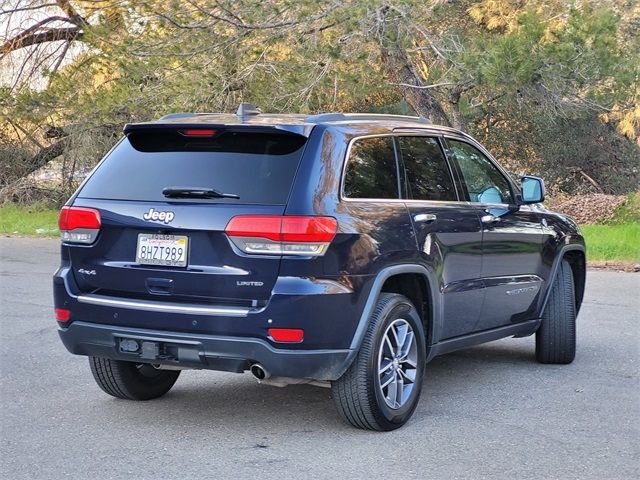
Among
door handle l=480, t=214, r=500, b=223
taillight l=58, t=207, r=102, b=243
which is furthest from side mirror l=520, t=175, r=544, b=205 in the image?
taillight l=58, t=207, r=102, b=243

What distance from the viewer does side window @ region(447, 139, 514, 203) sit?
7.18 meters

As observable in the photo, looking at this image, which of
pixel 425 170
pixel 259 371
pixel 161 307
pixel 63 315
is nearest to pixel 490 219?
pixel 425 170

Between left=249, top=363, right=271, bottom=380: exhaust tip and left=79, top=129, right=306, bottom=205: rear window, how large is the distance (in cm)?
88

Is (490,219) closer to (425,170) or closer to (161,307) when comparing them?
(425,170)

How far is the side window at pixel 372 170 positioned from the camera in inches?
234

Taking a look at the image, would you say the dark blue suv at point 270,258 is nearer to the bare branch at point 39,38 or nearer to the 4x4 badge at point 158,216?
the 4x4 badge at point 158,216

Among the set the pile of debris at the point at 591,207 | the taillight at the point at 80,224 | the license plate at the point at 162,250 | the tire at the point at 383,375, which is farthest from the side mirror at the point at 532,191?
the pile of debris at the point at 591,207

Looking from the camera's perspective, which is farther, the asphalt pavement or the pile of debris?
the pile of debris

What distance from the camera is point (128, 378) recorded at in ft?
21.6

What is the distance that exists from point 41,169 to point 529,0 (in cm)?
1333

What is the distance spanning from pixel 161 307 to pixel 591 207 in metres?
17.1

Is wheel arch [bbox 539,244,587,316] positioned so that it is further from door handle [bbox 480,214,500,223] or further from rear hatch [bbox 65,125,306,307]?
rear hatch [bbox 65,125,306,307]

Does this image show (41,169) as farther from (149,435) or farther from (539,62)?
(149,435)

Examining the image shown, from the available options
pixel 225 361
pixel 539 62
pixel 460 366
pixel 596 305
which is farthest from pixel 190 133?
pixel 539 62
